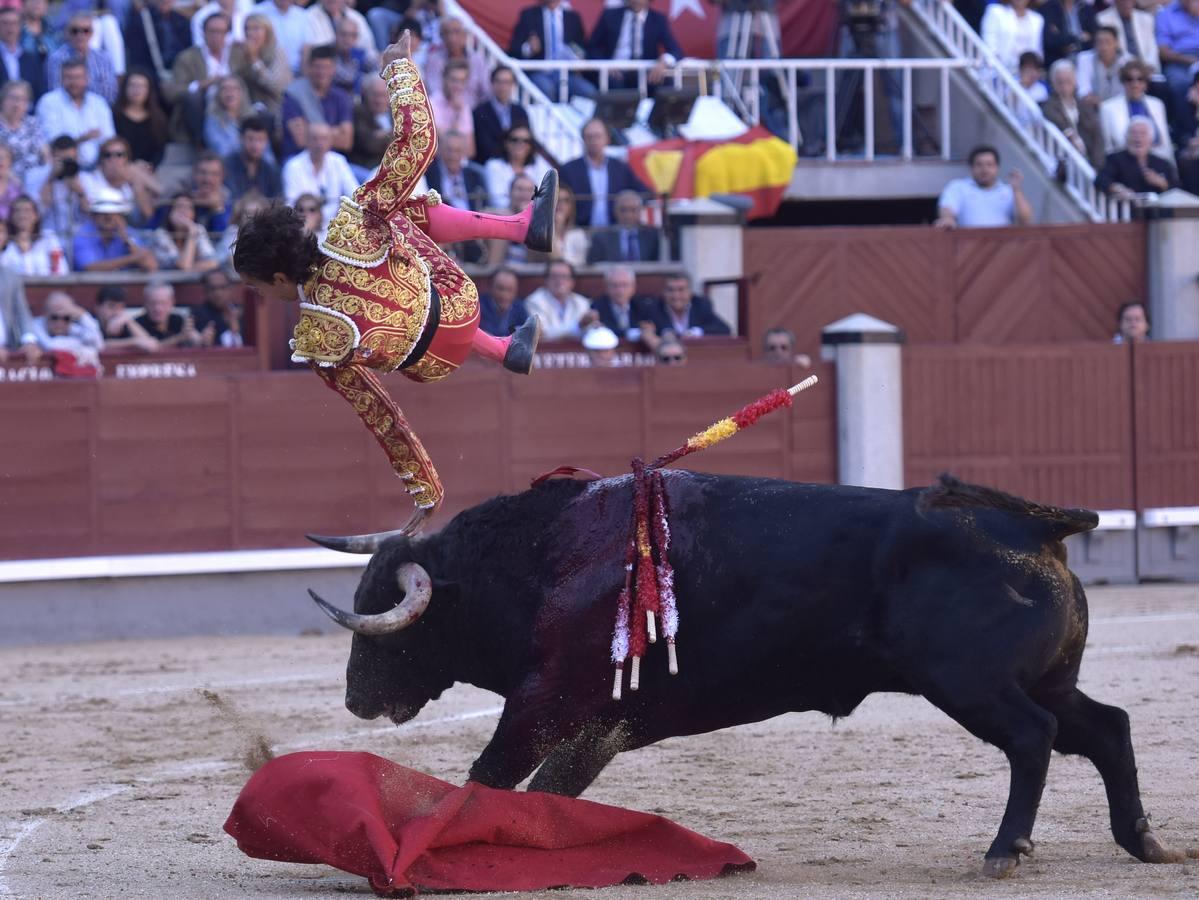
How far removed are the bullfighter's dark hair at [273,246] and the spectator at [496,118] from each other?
641 cm

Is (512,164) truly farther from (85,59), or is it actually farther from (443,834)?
(443,834)

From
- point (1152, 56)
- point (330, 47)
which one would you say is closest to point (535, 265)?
point (330, 47)

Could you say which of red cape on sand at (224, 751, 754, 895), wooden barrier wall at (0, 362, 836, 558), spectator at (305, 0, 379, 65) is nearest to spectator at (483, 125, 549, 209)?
spectator at (305, 0, 379, 65)

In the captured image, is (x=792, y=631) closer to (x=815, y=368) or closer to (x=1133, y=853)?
(x=1133, y=853)

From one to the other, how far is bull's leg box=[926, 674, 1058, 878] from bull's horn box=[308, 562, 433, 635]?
1.27m

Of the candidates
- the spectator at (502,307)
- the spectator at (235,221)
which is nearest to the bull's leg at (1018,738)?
the spectator at (502,307)

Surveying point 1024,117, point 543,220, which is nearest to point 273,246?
point 543,220

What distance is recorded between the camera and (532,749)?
4.76m

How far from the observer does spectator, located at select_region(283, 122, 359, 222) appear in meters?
10.0

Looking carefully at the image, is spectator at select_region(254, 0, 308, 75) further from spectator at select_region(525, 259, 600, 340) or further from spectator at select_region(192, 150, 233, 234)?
spectator at select_region(525, 259, 600, 340)

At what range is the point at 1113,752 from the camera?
→ 4.75 m

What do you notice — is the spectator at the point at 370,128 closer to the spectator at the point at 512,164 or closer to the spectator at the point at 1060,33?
the spectator at the point at 512,164

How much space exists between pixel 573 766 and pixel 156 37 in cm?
697

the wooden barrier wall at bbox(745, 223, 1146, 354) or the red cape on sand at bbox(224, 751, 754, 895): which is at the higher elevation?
the wooden barrier wall at bbox(745, 223, 1146, 354)
